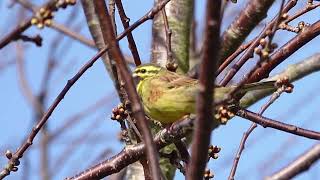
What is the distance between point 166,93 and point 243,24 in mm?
693

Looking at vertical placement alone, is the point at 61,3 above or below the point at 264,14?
below

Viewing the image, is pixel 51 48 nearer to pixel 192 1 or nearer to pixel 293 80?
pixel 192 1

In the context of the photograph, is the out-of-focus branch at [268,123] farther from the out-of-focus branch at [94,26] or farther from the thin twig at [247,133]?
the out-of-focus branch at [94,26]

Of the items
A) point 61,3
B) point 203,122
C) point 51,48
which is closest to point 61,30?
point 51,48

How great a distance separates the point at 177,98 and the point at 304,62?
857 mm

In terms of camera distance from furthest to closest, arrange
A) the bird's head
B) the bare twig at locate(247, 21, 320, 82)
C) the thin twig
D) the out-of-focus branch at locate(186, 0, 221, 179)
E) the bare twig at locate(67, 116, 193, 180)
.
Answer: the bird's head < the bare twig at locate(247, 21, 320, 82) < the bare twig at locate(67, 116, 193, 180) < the thin twig < the out-of-focus branch at locate(186, 0, 221, 179)

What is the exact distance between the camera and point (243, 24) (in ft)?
12.3

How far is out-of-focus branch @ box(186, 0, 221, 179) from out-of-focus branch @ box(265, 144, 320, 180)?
185 millimetres

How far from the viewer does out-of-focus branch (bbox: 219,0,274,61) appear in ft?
11.5

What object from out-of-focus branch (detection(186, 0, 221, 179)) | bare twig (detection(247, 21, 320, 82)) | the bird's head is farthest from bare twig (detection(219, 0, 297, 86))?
out-of-focus branch (detection(186, 0, 221, 179))

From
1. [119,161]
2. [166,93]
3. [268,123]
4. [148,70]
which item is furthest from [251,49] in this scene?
[148,70]

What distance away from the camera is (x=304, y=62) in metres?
4.09

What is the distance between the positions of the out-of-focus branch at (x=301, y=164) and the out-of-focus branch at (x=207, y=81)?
0.61 feet

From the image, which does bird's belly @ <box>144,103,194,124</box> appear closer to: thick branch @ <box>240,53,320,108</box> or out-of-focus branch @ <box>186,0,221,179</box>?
thick branch @ <box>240,53,320,108</box>
